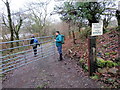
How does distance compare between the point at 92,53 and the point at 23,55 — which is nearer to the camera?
the point at 92,53

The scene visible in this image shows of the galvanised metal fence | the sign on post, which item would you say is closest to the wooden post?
the sign on post

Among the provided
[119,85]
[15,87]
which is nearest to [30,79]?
[15,87]

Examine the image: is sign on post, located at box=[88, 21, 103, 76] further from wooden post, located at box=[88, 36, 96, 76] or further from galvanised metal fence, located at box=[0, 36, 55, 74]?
galvanised metal fence, located at box=[0, 36, 55, 74]

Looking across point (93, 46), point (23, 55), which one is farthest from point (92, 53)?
point (23, 55)

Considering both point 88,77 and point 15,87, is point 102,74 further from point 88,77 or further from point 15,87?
point 15,87

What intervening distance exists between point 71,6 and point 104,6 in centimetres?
222

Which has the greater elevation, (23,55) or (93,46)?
(93,46)

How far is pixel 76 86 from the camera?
9.50 feet

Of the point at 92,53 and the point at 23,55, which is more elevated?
the point at 92,53

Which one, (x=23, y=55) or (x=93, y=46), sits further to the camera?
(x=23, y=55)

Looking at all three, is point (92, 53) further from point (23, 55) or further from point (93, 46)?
point (23, 55)

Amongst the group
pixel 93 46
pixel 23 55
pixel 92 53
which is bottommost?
pixel 23 55

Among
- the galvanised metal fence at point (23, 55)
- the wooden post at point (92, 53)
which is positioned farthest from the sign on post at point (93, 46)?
the galvanised metal fence at point (23, 55)

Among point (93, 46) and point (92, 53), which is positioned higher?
point (93, 46)
